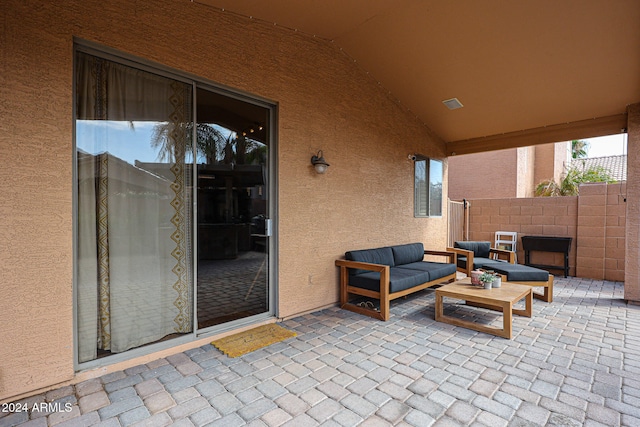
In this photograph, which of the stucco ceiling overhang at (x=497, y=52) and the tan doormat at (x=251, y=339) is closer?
the tan doormat at (x=251, y=339)

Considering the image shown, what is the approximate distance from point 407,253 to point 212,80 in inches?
153

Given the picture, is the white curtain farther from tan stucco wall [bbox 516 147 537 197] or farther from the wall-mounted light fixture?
tan stucco wall [bbox 516 147 537 197]

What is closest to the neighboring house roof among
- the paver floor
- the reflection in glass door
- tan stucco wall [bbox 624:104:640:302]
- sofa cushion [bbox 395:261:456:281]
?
tan stucco wall [bbox 624:104:640:302]

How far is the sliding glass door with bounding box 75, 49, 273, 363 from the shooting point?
8.57 ft

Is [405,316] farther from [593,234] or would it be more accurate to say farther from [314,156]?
[593,234]

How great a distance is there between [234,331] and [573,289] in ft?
18.4

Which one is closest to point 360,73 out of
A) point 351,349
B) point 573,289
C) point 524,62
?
point 524,62

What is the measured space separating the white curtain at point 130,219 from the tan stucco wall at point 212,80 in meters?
0.16

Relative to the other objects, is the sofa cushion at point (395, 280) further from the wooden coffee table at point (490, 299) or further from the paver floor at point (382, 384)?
the paver floor at point (382, 384)

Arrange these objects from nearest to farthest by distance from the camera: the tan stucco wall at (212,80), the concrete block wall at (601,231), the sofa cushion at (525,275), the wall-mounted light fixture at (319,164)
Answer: the tan stucco wall at (212,80), the wall-mounted light fixture at (319,164), the sofa cushion at (525,275), the concrete block wall at (601,231)

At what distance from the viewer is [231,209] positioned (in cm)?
351

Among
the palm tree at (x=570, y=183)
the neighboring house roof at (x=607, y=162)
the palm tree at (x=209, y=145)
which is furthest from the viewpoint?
the neighboring house roof at (x=607, y=162)

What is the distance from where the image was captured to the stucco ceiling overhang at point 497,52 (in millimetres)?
3420

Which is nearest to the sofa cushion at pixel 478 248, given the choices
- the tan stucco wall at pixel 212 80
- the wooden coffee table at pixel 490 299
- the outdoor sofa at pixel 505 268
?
the outdoor sofa at pixel 505 268
